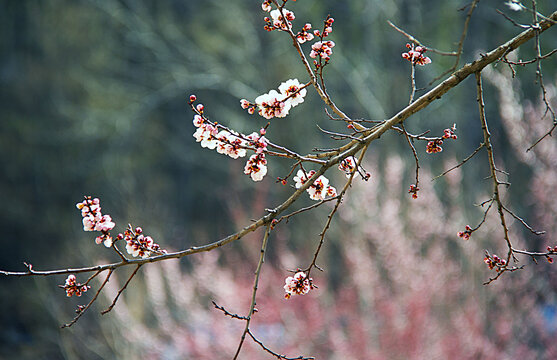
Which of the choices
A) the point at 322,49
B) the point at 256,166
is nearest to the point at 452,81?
the point at 322,49

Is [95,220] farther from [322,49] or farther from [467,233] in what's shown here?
[467,233]

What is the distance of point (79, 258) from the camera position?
18.8 feet

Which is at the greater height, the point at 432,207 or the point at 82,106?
the point at 82,106

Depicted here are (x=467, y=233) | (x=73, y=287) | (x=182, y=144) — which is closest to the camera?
(x=73, y=287)

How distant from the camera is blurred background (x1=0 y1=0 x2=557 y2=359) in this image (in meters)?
4.60

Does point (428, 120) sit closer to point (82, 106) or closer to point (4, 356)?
point (82, 106)

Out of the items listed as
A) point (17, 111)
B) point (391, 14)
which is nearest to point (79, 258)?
point (17, 111)

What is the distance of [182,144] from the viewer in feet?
26.6

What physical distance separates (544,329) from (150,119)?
20.0 ft

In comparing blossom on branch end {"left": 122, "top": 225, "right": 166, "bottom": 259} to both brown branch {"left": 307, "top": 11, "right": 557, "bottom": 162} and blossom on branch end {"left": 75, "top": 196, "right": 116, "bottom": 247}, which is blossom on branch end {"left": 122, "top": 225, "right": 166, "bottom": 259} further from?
brown branch {"left": 307, "top": 11, "right": 557, "bottom": 162}

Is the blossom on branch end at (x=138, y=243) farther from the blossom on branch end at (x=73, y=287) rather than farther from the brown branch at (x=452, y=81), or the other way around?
the brown branch at (x=452, y=81)

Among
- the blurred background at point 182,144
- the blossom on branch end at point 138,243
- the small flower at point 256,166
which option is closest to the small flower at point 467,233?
the small flower at point 256,166

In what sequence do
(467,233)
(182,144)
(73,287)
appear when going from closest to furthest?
1. (73,287)
2. (467,233)
3. (182,144)

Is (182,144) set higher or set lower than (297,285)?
higher
